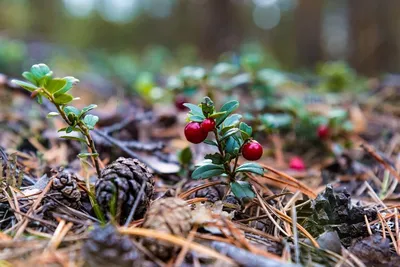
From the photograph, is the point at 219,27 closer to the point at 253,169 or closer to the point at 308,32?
the point at 308,32

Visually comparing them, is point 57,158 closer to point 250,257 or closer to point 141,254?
point 141,254

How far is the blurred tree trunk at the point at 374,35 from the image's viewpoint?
564 centimetres

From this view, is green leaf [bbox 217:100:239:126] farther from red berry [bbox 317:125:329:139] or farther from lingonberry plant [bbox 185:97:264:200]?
red berry [bbox 317:125:329:139]

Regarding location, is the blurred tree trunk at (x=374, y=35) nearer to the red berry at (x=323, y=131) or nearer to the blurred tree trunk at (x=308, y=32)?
the blurred tree trunk at (x=308, y=32)

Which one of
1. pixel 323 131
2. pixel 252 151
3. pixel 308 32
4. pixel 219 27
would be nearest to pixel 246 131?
pixel 252 151

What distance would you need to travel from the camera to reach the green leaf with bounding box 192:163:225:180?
1.19 metres

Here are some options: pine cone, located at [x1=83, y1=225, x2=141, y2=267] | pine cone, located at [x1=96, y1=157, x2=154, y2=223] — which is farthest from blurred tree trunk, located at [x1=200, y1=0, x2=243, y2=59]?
pine cone, located at [x1=83, y1=225, x2=141, y2=267]

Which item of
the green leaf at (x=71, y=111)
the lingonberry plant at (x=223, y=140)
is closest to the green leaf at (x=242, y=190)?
the lingonberry plant at (x=223, y=140)

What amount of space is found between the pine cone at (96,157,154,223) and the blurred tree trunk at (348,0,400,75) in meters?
5.47

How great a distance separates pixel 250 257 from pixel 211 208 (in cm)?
28

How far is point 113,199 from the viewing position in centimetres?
104

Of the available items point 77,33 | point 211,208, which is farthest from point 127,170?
point 77,33

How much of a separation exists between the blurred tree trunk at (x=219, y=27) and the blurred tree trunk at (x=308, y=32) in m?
1.11

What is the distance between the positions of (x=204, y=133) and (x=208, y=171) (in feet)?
0.43
